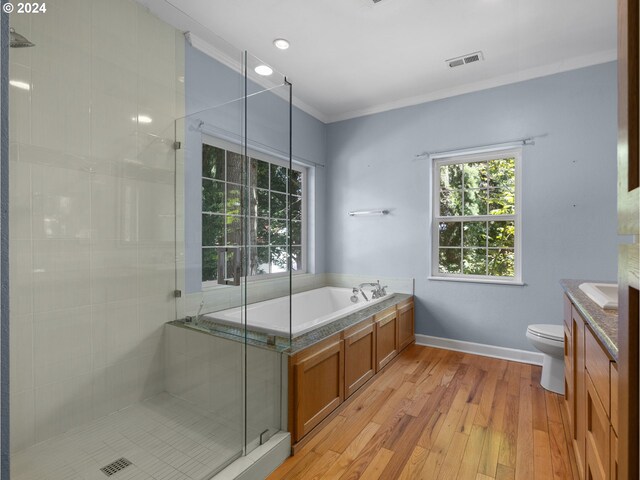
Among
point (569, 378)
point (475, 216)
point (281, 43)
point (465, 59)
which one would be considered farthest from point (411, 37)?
point (569, 378)

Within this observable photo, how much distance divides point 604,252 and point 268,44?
3306 mm

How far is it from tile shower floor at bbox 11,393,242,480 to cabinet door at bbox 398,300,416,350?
2.03 metres

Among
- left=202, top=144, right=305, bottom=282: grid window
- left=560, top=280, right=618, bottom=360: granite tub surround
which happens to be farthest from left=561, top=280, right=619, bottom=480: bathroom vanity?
left=202, top=144, right=305, bottom=282: grid window

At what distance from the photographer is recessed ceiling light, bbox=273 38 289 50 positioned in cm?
274

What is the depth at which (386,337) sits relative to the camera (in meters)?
3.12

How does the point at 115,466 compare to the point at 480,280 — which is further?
the point at 480,280

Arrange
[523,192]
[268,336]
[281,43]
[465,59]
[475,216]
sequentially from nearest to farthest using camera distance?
[268,336] < [281,43] < [465,59] < [523,192] < [475,216]

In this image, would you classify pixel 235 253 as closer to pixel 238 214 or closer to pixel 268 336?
pixel 238 214

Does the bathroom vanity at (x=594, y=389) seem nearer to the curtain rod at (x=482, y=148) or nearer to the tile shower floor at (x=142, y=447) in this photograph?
the tile shower floor at (x=142, y=447)

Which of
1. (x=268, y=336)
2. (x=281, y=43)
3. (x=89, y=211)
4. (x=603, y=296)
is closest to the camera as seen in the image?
(x=603, y=296)

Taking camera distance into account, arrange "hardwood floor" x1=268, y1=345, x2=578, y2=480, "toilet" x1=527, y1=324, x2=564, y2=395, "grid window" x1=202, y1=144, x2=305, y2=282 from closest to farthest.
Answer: "hardwood floor" x1=268, y1=345, x2=578, y2=480 < "grid window" x1=202, y1=144, x2=305, y2=282 < "toilet" x1=527, y1=324, x2=564, y2=395

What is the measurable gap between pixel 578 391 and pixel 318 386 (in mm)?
1352

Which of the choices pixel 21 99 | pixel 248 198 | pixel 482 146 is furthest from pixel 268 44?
pixel 482 146

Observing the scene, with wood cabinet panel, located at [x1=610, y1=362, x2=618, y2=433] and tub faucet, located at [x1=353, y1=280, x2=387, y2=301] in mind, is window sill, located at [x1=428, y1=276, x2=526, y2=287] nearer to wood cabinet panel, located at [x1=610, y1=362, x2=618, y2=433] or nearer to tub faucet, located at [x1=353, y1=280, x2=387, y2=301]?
tub faucet, located at [x1=353, y1=280, x2=387, y2=301]
